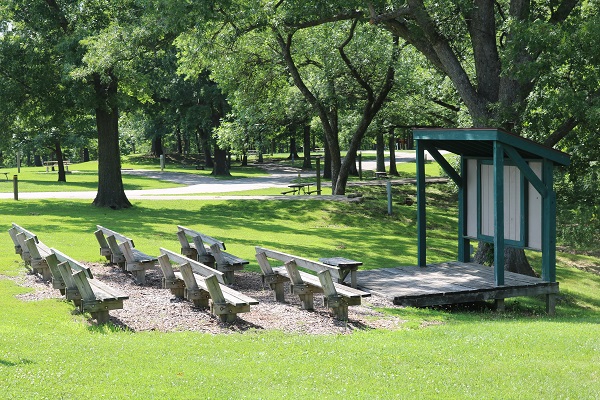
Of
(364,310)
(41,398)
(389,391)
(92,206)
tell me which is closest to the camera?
(41,398)

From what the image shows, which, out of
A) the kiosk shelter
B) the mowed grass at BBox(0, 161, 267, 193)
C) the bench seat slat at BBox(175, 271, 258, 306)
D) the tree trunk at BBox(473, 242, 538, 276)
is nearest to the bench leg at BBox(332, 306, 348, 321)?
the bench seat slat at BBox(175, 271, 258, 306)

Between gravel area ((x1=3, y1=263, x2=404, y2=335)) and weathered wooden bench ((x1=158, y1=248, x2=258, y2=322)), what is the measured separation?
156 mm

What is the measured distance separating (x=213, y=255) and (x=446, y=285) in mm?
4233

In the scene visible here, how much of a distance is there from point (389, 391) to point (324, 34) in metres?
24.2

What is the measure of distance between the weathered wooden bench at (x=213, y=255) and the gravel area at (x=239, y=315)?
0.60 m

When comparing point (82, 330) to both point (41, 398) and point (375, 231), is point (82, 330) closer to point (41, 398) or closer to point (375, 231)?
point (41, 398)

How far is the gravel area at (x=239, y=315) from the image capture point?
1037cm

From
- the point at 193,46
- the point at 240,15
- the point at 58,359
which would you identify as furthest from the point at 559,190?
the point at 58,359

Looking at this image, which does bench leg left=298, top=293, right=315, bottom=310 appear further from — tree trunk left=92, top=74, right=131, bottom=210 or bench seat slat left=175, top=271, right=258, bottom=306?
tree trunk left=92, top=74, right=131, bottom=210

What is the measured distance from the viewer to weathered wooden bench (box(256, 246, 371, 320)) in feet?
35.9

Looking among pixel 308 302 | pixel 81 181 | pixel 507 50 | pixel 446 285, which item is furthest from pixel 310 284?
pixel 81 181

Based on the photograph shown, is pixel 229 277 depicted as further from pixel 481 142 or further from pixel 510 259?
pixel 510 259

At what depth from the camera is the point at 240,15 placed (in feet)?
65.5

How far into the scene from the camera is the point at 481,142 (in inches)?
564
